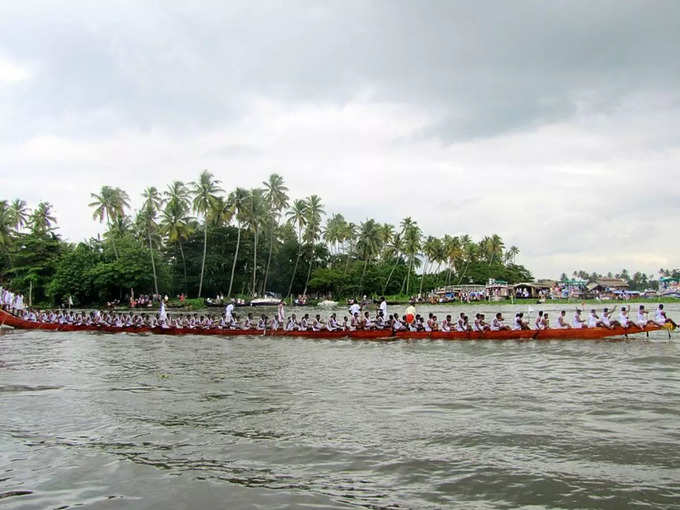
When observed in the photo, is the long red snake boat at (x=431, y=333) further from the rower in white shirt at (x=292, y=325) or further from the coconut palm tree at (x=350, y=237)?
the coconut palm tree at (x=350, y=237)

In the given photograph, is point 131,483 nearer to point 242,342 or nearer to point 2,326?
point 242,342

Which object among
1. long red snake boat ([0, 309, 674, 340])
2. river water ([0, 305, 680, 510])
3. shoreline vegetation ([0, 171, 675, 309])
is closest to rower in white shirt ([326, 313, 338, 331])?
long red snake boat ([0, 309, 674, 340])

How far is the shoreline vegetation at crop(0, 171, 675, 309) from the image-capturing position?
212ft

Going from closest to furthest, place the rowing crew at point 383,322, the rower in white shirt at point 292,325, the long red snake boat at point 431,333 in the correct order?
the long red snake boat at point 431,333 < the rowing crew at point 383,322 < the rower in white shirt at point 292,325

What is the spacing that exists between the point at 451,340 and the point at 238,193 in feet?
161

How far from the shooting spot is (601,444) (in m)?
9.02

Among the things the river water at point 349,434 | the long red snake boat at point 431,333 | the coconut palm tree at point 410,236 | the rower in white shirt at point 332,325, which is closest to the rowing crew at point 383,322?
the rower in white shirt at point 332,325

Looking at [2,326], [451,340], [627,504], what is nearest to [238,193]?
[2,326]

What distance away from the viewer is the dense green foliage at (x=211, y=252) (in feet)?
212

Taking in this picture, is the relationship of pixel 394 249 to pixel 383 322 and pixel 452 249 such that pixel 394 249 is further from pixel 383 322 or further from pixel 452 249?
pixel 383 322

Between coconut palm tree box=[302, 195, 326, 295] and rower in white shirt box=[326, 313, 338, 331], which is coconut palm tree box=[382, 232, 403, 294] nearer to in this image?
coconut palm tree box=[302, 195, 326, 295]

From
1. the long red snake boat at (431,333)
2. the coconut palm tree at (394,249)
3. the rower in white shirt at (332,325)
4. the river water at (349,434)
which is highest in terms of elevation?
the coconut palm tree at (394,249)

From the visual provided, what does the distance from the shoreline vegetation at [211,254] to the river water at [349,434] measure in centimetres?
4796

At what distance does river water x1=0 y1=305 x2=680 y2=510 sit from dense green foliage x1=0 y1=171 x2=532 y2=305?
157ft
